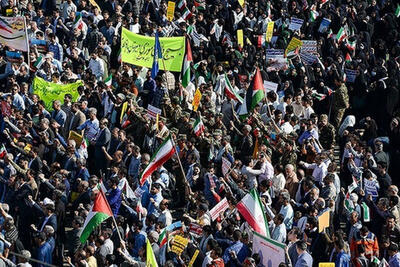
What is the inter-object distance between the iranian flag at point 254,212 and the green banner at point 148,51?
7.32 m

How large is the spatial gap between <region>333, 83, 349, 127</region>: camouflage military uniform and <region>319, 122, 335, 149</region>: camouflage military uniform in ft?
8.70

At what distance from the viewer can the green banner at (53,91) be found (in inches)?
976

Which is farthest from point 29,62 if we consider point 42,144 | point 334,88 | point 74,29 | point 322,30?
point 322,30

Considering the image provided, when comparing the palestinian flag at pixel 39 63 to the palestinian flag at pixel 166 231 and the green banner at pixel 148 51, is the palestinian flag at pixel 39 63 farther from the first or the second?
the palestinian flag at pixel 166 231

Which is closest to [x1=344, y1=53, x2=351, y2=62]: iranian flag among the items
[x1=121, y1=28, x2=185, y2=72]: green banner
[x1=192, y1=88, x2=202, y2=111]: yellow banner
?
[x1=121, y1=28, x2=185, y2=72]: green banner

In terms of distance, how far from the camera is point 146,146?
916 inches

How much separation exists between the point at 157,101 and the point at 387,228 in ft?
24.7

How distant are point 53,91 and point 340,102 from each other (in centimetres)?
619

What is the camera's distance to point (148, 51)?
1009 inches

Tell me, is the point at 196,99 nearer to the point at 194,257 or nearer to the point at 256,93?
the point at 256,93

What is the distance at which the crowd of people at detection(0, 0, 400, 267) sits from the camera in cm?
1872

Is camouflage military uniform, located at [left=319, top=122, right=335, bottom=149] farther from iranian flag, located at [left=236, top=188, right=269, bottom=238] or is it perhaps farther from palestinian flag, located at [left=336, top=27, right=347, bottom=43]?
palestinian flag, located at [left=336, top=27, right=347, bottom=43]

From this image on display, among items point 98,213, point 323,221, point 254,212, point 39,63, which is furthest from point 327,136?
point 39,63

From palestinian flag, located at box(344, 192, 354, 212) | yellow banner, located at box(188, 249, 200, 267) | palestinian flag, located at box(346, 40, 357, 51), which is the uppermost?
palestinian flag, located at box(344, 192, 354, 212)
